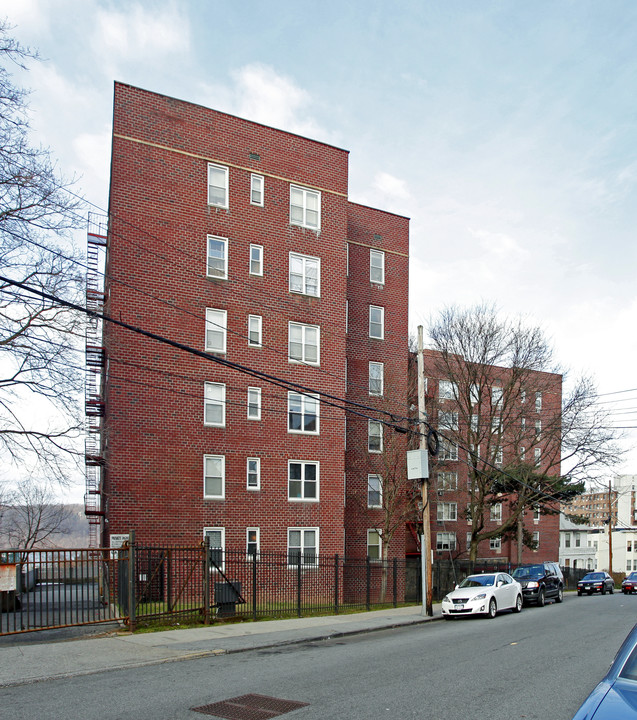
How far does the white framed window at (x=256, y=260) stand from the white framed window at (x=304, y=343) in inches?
100

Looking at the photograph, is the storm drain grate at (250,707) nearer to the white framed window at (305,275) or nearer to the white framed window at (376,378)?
the white framed window at (305,275)

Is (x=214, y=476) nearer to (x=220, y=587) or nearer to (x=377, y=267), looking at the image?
(x=220, y=587)

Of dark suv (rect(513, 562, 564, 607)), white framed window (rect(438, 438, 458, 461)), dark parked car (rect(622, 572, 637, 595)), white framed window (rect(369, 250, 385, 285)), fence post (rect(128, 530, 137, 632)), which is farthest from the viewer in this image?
dark parked car (rect(622, 572, 637, 595))

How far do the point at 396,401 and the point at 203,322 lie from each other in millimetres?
11318

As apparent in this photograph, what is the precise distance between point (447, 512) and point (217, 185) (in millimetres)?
29217

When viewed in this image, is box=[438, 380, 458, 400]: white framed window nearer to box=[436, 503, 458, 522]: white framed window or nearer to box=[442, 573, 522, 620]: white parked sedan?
box=[436, 503, 458, 522]: white framed window

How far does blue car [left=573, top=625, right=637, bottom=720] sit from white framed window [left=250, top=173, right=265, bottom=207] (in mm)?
25866

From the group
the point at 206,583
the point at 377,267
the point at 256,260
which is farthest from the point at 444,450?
the point at 206,583

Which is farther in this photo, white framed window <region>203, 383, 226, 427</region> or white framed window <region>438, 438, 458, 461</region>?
white framed window <region>438, 438, 458, 461</region>

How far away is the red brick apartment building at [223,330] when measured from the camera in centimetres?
2566

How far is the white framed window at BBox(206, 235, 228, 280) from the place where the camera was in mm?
27688

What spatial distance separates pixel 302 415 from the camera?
29188mm

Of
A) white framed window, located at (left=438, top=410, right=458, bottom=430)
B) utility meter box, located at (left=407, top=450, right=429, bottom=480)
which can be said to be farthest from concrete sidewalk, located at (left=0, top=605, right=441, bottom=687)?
white framed window, located at (left=438, top=410, right=458, bottom=430)

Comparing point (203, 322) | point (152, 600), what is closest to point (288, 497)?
point (203, 322)
